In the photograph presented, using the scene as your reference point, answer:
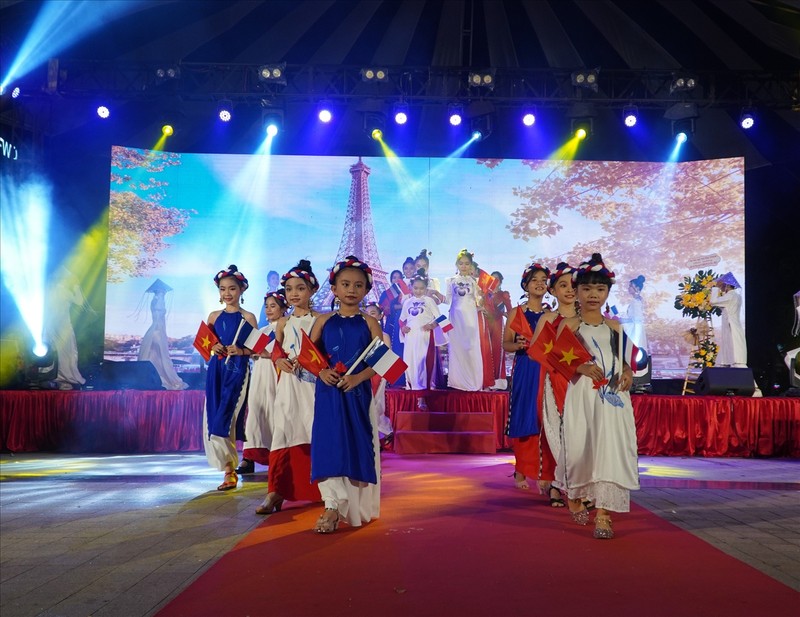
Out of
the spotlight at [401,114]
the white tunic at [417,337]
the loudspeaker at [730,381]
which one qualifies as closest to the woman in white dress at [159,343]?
the white tunic at [417,337]

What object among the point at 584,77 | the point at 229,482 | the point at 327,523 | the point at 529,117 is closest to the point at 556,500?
the point at 327,523

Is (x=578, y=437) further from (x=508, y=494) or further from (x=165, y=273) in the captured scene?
(x=165, y=273)

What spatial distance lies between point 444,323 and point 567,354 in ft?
18.0

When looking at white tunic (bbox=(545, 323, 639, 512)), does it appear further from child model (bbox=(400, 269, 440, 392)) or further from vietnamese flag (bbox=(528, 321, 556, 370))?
child model (bbox=(400, 269, 440, 392))

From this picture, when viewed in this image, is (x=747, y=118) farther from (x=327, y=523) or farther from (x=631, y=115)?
(x=327, y=523)

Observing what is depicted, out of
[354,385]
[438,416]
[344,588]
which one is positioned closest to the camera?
[344,588]

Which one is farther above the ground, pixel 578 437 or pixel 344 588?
pixel 578 437

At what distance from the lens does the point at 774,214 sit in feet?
38.0

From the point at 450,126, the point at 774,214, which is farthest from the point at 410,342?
the point at 774,214

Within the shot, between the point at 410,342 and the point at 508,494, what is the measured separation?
4679mm

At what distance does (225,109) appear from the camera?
10.5 m

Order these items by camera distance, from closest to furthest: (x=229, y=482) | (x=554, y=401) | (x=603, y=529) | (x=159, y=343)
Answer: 1. (x=603, y=529)
2. (x=554, y=401)
3. (x=229, y=482)
4. (x=159, y=343)

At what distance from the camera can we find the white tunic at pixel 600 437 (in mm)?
4027

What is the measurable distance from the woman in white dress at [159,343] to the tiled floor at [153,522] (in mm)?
3306
